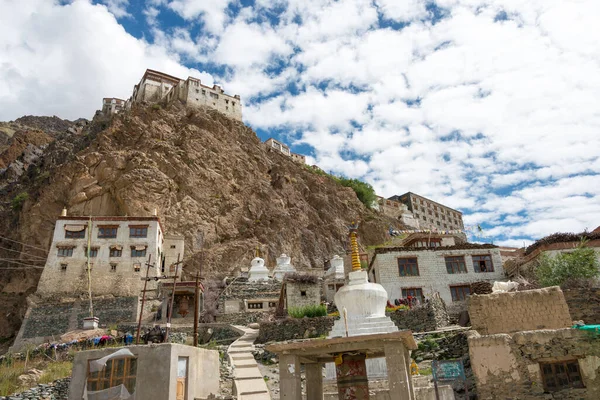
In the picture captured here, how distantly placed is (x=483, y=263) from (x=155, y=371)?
1068 inches

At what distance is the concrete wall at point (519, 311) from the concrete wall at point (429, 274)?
561 inches

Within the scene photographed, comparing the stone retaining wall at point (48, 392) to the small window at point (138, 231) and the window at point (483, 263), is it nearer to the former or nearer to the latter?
the small window at point (138, 231)

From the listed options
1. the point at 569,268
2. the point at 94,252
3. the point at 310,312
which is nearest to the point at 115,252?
the point at 94,252

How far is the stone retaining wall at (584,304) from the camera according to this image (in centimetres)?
2250

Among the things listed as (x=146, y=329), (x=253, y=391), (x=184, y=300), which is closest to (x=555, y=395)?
(x=253, y=391)

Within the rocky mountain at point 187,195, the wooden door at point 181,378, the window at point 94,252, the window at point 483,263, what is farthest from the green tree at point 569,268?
the window at point 94,252

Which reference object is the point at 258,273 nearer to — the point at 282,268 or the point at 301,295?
the point at 282,268

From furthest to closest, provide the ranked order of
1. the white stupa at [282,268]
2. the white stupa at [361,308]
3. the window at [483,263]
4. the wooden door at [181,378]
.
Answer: the white stupa at [282,268]
the window at [483,263]
the wooden door at [181,378]
the white stupa at [361,308]

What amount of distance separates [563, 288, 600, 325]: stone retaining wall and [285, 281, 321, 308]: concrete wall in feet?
54.4

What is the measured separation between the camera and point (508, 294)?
1891 centimetres

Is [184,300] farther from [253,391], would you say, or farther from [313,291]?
[253,391]

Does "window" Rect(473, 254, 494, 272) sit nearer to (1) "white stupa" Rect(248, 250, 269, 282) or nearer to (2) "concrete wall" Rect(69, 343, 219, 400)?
(1) "white stupa" Rect(248, 250, 269, 282)

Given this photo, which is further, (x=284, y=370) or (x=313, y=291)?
(x=313, y=291)

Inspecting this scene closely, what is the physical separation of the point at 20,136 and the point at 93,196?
1779 inches
